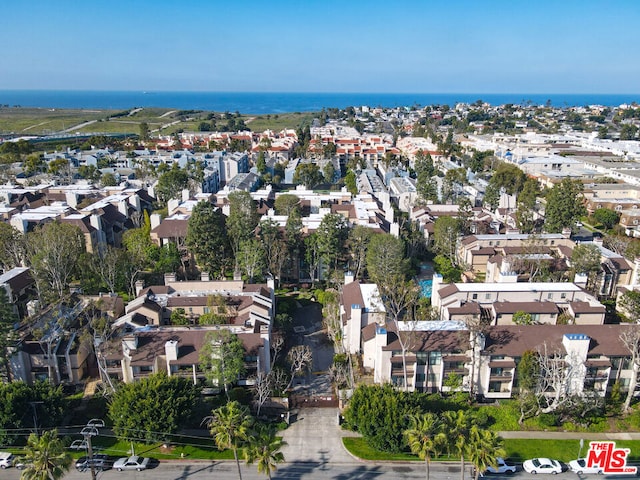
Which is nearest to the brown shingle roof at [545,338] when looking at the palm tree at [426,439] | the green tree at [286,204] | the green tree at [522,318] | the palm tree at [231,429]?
the green tree at [522,318]

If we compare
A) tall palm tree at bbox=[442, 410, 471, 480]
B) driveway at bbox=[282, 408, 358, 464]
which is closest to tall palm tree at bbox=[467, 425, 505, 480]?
tall palm tree at bbox=[442, 410, 471, 480]

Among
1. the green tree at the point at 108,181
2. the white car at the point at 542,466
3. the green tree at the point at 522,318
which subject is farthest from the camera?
the green tree at the point at 108,181

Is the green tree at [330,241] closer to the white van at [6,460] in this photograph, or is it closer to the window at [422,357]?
the window at [422,357]

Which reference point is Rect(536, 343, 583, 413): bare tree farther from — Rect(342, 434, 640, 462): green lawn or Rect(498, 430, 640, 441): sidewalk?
Rect(342, 434, 640, 462): green lawn

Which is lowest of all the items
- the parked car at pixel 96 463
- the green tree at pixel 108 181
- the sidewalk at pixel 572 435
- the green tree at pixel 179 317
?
the sidewalk at pixel 572 435

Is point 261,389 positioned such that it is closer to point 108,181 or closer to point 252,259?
point 252,259

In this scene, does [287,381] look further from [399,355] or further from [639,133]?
[639,133]

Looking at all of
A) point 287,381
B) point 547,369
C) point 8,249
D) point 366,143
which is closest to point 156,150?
point 366,143
